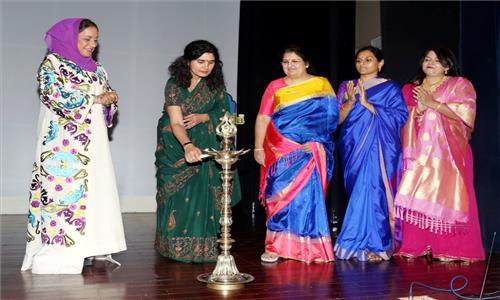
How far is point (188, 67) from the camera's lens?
368 centimetres

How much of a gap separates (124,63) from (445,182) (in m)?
3.67

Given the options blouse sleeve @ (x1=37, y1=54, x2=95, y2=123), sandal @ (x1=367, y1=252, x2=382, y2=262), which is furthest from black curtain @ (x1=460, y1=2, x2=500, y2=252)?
blouse sleeve @ (x1=37, y1=54, x2=95, y2=123)

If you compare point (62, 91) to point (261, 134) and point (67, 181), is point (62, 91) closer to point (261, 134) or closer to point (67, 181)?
point (67, 181)

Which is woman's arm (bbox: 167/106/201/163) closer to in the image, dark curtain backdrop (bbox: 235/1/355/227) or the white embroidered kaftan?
the white embroidered kaftan

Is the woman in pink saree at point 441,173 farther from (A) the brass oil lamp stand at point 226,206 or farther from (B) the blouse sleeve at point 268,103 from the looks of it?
(A) the brass oil lamp stand at point 226,206

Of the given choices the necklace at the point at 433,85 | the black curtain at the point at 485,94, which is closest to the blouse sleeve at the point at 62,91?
A: the necklace at the point at 433,85

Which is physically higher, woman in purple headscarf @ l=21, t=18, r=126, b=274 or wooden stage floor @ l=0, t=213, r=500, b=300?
woman in purple headscarf @ l=21, t=18, r=126, b=274

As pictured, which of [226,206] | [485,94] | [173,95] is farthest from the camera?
[485,94]

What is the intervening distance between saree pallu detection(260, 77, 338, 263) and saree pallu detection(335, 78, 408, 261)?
23 cm

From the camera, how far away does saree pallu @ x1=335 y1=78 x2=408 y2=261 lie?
390cm

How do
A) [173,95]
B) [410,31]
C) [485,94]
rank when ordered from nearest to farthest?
[173,95], [485,94], [410,31]

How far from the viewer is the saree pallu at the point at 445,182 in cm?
390

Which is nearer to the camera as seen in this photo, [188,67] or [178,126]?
[178,126]

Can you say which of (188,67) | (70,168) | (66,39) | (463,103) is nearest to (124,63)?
(188,67)
